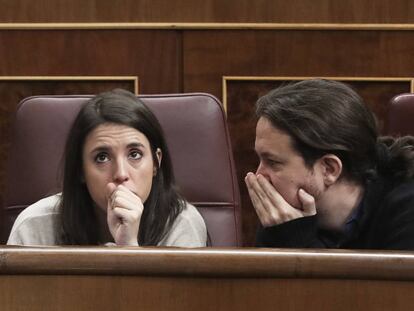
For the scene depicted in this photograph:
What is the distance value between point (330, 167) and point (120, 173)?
0.84 feet

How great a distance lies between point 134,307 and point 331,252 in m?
0.13

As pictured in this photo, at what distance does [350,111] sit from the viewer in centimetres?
99

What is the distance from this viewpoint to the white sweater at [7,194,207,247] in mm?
1079

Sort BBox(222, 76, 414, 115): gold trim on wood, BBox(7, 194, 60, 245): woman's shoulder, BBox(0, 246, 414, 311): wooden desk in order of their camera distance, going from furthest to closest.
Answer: BBox(222, 76, 414, 115): gold trim on wood < BBox(7, 194, 60, 245): woman's shoulder < BBox(0, 246, 414, 311): wooden desk

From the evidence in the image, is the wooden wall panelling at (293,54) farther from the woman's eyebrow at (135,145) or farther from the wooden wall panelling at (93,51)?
the woman's eyebrow at (135,145)

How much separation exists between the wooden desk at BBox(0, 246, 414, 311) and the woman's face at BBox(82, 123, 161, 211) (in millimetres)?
490

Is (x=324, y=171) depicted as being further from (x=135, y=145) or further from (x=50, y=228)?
(x=50, y=228)

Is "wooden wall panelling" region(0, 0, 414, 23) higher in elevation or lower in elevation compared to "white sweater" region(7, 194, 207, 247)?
higher

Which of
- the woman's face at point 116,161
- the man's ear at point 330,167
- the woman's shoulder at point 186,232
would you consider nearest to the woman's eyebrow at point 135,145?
the woman's face at point 116,161

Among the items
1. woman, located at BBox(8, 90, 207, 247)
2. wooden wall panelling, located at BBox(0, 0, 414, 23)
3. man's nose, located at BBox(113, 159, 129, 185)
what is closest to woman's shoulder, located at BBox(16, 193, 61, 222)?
woman, located at BBox(8, 90, 207, 247)

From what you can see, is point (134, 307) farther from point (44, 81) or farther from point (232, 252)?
point (44, 81)

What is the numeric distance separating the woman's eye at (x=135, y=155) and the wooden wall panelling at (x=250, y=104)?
591 millimetres

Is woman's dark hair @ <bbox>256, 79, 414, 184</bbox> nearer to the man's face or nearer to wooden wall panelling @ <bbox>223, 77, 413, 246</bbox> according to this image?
the man's face

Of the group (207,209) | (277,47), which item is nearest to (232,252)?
(207,209)
